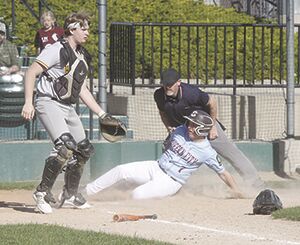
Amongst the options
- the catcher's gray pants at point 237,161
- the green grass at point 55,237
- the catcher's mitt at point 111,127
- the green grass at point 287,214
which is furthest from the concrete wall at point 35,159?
the green grass at point 55,237

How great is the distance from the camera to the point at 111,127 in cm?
1152

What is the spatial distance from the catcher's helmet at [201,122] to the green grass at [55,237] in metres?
2.50

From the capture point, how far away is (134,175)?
11836 mm

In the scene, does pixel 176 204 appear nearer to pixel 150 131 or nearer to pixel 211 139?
pixel 211 139

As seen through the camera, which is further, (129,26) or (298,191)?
(129,26)

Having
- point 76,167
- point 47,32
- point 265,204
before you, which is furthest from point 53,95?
point 47,32

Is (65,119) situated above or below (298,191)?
above

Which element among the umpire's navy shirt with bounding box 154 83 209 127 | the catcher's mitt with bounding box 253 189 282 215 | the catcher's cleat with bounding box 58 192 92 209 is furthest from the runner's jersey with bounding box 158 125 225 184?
the catcher's mitt with bounding box 253 189 282 215

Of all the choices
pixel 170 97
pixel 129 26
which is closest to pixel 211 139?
pixel 170 97

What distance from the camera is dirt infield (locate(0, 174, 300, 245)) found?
9.37m

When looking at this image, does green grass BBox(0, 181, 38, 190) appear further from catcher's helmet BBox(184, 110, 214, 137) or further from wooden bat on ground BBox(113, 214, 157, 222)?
wooden bat on ground BBox(113, 214, 157, 222)

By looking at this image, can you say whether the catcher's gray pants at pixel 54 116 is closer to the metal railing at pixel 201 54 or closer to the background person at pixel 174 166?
the background person at pixel 174 166

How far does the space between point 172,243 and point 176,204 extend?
296cm

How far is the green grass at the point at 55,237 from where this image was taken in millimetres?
8812
